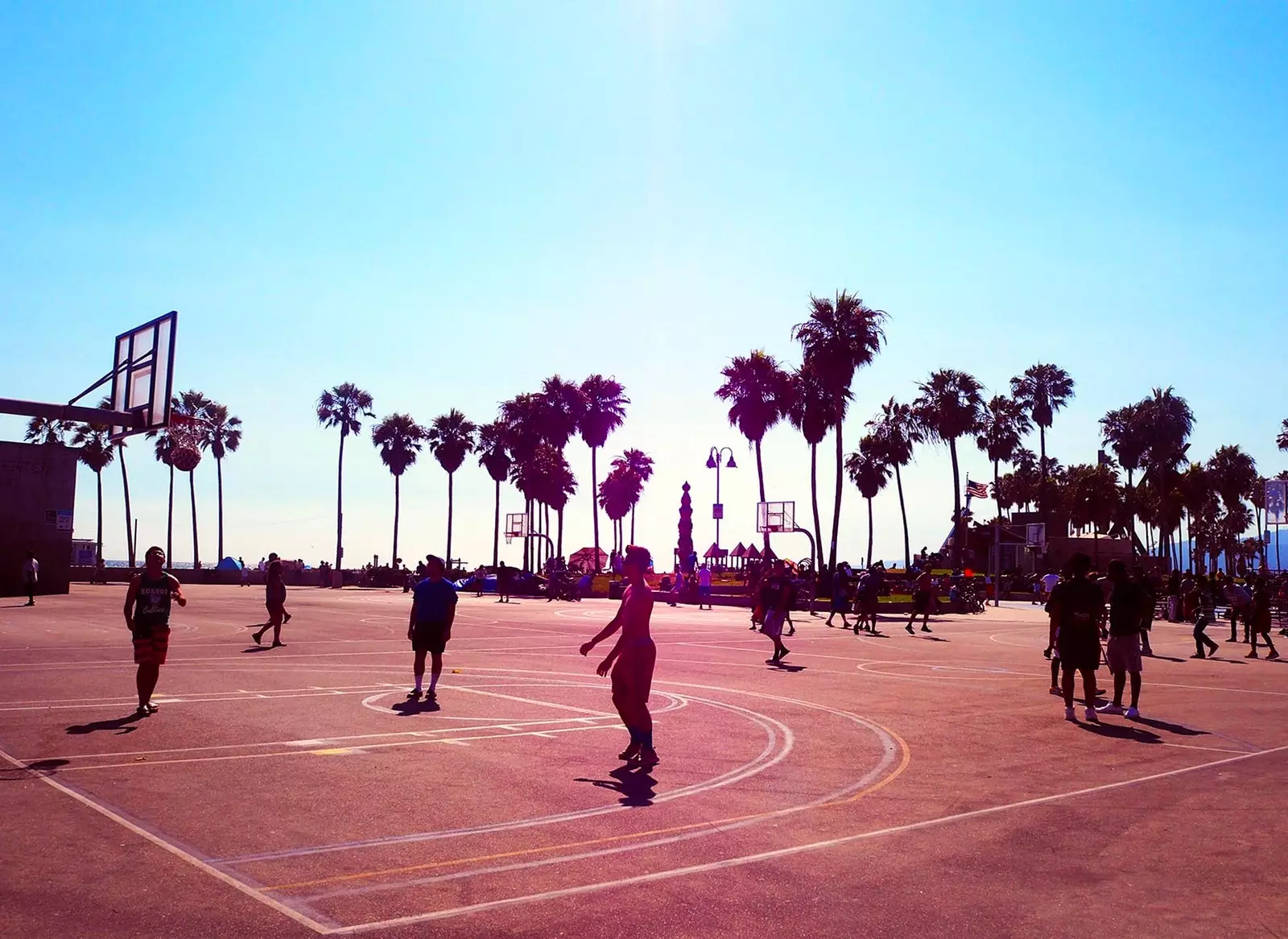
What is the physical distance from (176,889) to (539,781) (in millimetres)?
3499

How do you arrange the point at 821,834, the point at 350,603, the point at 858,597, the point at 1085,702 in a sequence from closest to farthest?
the point at 821,834
the point at 1085,702
the point at 858,597
the point at 350,603

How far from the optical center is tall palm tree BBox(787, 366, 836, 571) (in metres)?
61.6

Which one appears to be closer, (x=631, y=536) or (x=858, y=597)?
(x=858, y=597)

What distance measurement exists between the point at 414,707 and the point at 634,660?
425 cm

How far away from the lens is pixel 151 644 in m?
12.0

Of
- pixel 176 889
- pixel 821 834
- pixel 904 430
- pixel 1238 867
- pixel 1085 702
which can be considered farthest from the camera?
pixel 904 430

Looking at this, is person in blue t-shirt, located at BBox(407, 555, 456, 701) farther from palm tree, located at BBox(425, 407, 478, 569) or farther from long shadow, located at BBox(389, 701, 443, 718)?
palm tree, located at BBox(425, 407, 478, 569)

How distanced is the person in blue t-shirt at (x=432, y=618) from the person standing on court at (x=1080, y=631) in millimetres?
7629

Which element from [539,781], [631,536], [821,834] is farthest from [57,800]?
[631,536]

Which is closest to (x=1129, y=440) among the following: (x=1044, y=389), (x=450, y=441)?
(x=1044, y=389)

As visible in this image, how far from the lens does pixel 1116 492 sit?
313ft

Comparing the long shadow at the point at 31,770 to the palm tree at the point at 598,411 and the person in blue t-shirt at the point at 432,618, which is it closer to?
the person in blue t-shirt at the point at 432,618

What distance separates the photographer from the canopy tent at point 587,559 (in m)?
90.9

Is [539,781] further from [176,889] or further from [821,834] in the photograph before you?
[176,889]
